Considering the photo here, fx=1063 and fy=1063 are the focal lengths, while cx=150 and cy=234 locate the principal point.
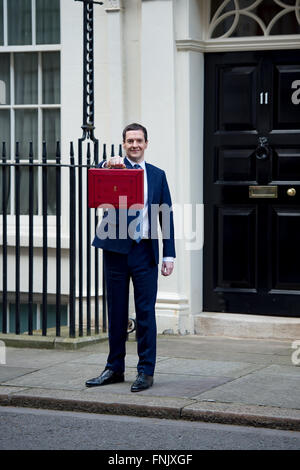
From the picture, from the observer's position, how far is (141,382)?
7.55 m

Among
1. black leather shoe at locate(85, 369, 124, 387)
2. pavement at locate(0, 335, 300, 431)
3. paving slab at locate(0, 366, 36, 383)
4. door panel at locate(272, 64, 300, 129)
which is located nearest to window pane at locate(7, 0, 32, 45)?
door panel at locate(272, 64, 300, 129)

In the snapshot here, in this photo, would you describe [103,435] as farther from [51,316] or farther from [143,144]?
[51,316]

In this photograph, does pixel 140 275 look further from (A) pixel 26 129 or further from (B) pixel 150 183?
(A) pixel 26 129

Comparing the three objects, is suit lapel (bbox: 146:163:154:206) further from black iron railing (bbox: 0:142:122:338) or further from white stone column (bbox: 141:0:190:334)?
white stone column (bbox: 141:0:190:334)

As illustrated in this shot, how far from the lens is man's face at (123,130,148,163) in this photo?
7559 millimetres

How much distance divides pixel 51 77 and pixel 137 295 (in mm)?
3796

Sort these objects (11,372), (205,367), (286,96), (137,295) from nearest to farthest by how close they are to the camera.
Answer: (137,295) → (11,372) → (205,367) → (286,96)

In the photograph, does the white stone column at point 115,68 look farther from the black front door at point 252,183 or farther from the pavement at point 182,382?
the pavement at point 182,382

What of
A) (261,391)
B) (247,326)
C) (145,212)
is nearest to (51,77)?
(247,326)

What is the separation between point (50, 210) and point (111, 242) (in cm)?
331

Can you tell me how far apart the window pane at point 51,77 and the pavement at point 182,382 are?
2.69 meters

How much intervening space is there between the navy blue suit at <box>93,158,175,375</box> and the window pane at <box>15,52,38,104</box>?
3474 mm

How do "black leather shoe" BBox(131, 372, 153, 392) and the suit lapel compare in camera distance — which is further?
the suit lapel
